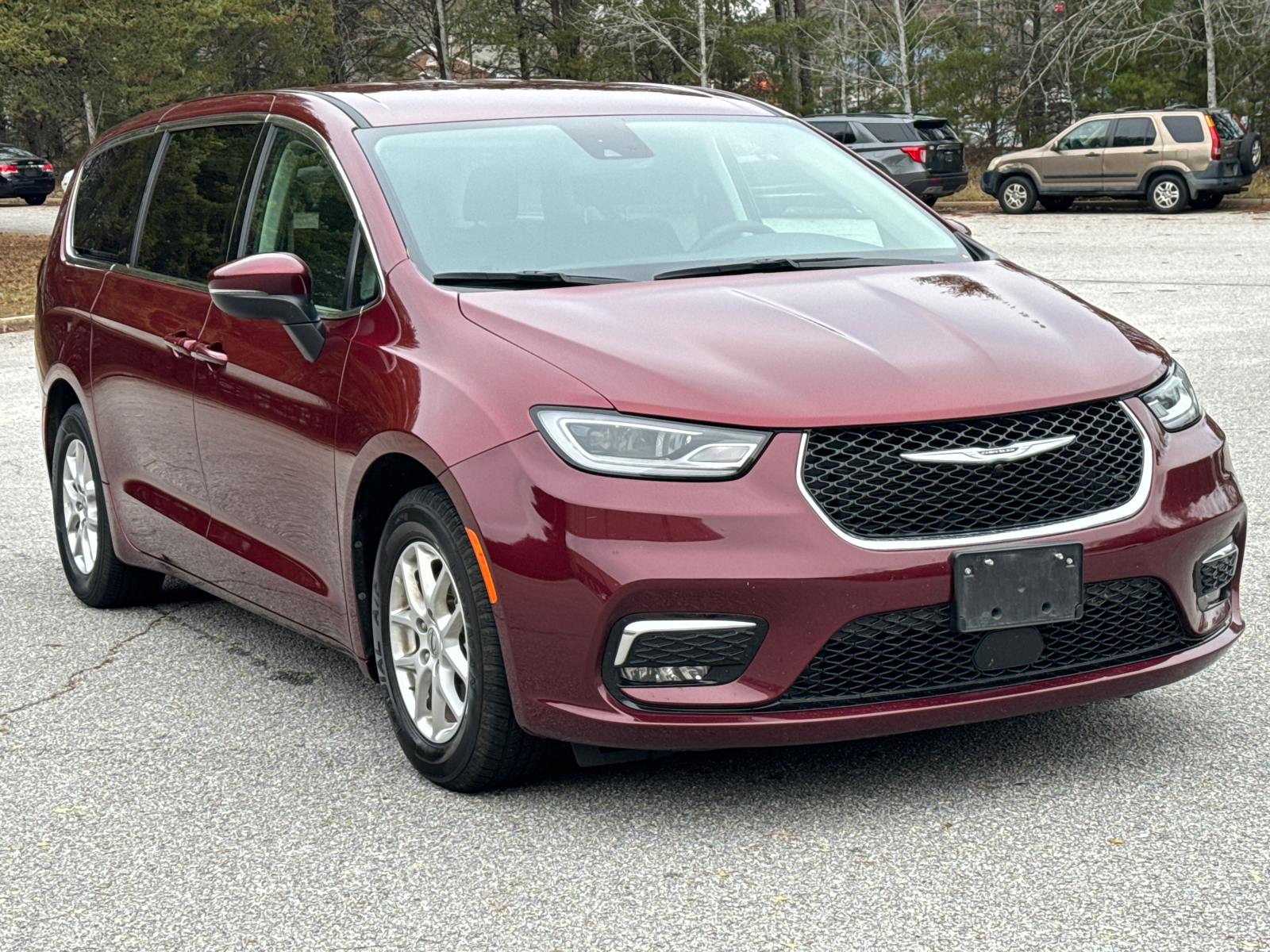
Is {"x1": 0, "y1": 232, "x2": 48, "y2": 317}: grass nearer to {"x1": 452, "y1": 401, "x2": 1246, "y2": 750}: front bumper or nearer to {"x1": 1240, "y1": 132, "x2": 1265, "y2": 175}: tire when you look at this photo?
{"x1": 452, "y1": 401, "x2": 1246, "y2": 750}: front bumper

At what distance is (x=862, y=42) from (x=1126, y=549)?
43563 mm

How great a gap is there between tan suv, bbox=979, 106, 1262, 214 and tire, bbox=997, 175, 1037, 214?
14mm

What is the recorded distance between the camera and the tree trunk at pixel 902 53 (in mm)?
40250

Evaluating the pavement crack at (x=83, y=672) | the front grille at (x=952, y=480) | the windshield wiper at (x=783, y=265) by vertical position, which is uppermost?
the windshield wiper at (x=783, y=265)

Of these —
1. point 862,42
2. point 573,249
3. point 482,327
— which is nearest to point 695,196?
point 573,249

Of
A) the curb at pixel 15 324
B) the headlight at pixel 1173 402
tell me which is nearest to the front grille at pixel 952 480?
the headlight at pixel 1173 402

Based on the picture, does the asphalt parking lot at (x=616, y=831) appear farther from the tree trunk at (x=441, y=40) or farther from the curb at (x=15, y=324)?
the tree trunk at (x=441, y=40)

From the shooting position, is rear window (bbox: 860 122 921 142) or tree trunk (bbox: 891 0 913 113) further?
tree trunk (bbox: 891 0 913 113)

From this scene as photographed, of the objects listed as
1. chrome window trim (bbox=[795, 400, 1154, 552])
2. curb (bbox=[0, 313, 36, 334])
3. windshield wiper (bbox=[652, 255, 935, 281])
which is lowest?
curb (bbox=[0, 313, 36, 334])

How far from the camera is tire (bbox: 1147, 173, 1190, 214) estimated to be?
27531mm

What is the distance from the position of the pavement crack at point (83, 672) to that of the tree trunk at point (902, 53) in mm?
36868

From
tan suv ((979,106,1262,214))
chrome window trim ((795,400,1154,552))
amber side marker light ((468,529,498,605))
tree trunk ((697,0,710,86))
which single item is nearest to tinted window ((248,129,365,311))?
amber side marker light ((468,529,498,605))

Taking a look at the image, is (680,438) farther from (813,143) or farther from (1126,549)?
(813,143)

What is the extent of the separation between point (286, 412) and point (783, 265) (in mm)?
1365
